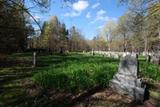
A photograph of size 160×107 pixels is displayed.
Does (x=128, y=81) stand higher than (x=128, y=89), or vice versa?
(x=128, y=81)

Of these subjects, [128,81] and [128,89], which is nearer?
[128,89]

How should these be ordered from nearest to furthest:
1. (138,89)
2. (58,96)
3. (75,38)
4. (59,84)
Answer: (138,89), (58,96), (59,84), (75,38)

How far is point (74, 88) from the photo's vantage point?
10328mm

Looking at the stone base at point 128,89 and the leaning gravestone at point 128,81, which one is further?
the leaning gravestone at point 128,81

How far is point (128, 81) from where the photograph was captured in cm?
986

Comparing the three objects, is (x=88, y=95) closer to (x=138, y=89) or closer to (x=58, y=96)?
(x=58, y=96)

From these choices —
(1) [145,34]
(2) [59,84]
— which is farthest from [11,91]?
(1) [145,34]

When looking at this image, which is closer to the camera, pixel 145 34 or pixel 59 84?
pixel 59 84

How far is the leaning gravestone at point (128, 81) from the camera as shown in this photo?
934 cm

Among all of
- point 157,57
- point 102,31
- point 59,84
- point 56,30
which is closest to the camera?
point 59,84

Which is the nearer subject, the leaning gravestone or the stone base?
the stone base

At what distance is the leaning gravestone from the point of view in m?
9.34

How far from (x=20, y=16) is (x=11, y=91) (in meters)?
3.38

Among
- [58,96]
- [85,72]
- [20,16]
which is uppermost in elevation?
[20,16]
